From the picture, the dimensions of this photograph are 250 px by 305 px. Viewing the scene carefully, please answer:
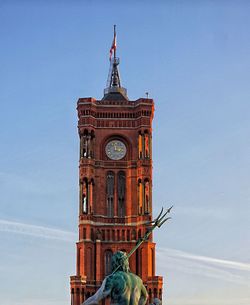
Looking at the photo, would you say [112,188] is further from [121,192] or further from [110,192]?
[121,192]

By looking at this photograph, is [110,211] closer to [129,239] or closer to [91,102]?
[129,239]

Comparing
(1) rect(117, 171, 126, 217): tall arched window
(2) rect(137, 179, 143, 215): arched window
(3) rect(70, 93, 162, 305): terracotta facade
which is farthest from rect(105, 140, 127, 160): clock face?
(2) rect(137, 179, 143, 215): arched window

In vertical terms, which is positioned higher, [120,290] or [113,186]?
[113,186]

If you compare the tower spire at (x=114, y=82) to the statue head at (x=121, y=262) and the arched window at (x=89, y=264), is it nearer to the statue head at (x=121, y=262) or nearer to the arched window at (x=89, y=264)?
the arched window at (x=89, y=264)

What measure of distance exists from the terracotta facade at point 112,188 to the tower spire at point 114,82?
1.24 m

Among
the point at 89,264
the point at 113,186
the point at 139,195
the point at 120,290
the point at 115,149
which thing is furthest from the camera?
the point at 115,149

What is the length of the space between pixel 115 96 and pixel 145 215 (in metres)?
15.6

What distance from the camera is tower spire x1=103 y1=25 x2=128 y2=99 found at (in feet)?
309

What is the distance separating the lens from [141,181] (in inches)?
3477

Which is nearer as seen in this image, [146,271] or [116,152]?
[146,271]

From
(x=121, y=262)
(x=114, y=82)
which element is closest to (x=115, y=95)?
(x=114, y=82)

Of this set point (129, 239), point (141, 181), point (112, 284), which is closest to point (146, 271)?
point (129, 239)

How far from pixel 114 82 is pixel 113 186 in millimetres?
14977

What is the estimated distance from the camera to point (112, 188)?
295 feet
